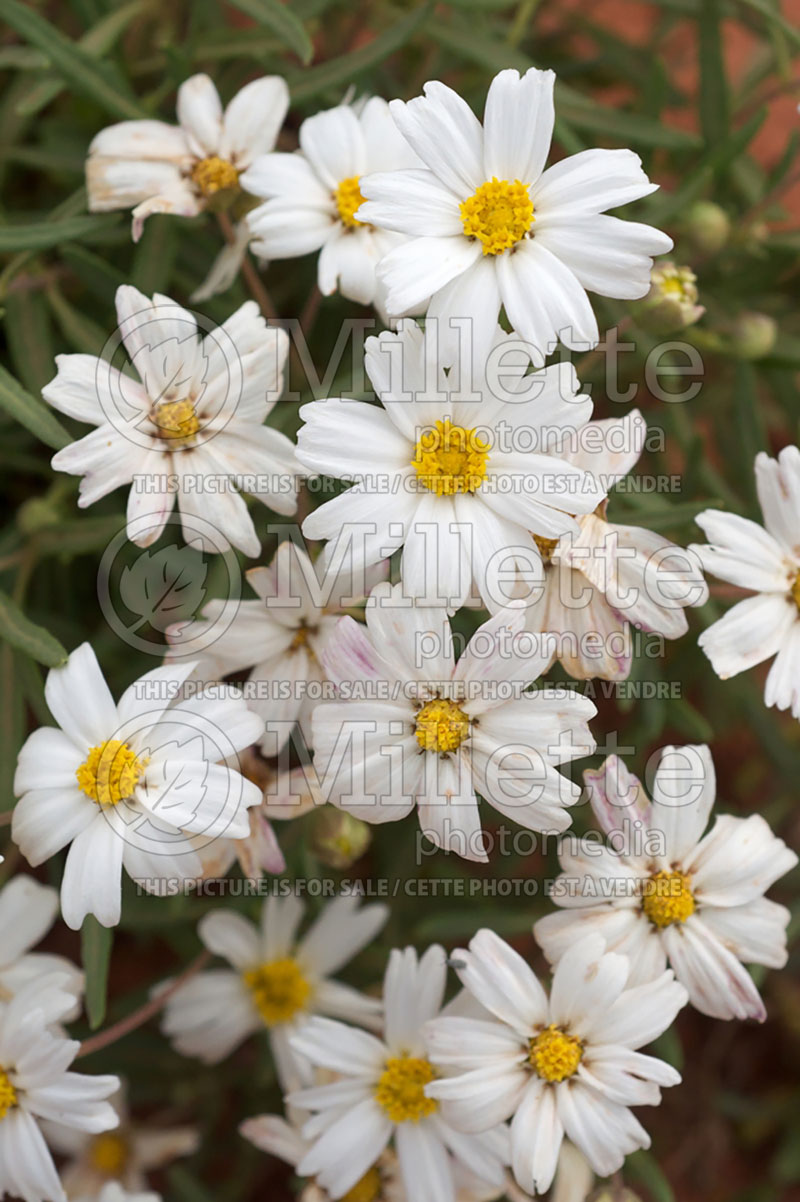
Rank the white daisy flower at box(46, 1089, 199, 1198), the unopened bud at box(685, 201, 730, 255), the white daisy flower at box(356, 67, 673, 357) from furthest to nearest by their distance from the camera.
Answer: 1. the white daisy flower at box(46, 1089, 199, 1198)
2. the unopened bud at box(685, 201, 730, 255)
3. the white daisy flower at box(356, 67, 673, 357)

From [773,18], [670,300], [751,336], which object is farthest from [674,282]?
[773,18]

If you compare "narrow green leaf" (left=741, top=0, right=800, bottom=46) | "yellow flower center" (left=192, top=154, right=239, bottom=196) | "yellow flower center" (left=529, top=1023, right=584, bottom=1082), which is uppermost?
"narrow green leaf" (left=741, top=0, right=800, bottom=46)

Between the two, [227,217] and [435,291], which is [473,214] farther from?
[227,217]

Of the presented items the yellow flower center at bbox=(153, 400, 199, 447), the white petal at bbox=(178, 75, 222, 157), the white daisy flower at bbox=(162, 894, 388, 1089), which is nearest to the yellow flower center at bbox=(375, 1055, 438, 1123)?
the white daisy flower at bbox=(162, 894, 388, 1089)

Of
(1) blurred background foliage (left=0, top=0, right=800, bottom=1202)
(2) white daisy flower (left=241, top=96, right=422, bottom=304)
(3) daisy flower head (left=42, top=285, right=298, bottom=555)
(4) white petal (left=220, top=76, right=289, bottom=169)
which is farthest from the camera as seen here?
(1) blurred background foliage (left=0, top=0, right=800, bottom=1202)

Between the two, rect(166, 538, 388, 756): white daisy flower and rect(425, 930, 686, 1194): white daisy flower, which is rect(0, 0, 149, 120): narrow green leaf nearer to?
rect(166, 538, 388, 756): white daisy flower

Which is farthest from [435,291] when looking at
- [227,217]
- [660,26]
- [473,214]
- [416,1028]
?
[660,26]

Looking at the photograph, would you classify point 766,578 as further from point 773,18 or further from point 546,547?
point 773,18
